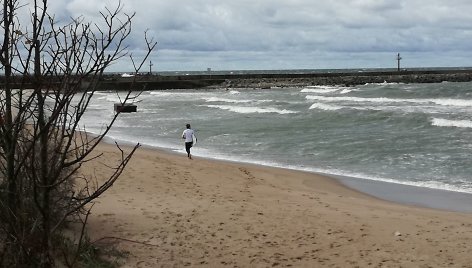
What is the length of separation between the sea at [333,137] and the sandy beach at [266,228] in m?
2.02

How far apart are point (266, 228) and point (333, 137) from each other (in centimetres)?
1600

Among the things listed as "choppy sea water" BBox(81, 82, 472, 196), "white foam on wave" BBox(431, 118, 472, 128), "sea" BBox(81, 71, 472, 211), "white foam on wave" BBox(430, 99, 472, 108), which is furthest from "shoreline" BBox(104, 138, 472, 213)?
"white foam on wave" BBox(430, 99, 472, 108)

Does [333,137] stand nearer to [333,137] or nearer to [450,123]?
[333,137]

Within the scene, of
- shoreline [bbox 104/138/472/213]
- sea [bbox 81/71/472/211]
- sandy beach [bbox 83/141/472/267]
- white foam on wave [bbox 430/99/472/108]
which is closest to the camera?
sandy beach [bbox 83/141/472/267]

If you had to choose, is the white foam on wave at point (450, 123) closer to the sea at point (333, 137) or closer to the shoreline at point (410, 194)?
the sea at point (333, 137)

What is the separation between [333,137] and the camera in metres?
23.8

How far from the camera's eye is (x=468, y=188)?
13.4 m

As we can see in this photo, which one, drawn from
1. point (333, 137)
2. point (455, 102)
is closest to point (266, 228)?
point (333, 137)

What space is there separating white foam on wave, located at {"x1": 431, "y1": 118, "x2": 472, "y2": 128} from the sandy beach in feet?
52.1

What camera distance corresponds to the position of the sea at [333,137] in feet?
53.2

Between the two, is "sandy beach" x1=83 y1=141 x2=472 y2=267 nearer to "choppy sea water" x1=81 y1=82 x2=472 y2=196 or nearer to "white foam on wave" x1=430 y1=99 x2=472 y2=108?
"choppy sea water" x1=81 y1=82 x2=472 y2=196

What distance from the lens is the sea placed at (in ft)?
53.2

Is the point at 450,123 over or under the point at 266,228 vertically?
under

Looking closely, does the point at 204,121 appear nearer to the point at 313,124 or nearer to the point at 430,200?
the point at 313,124
